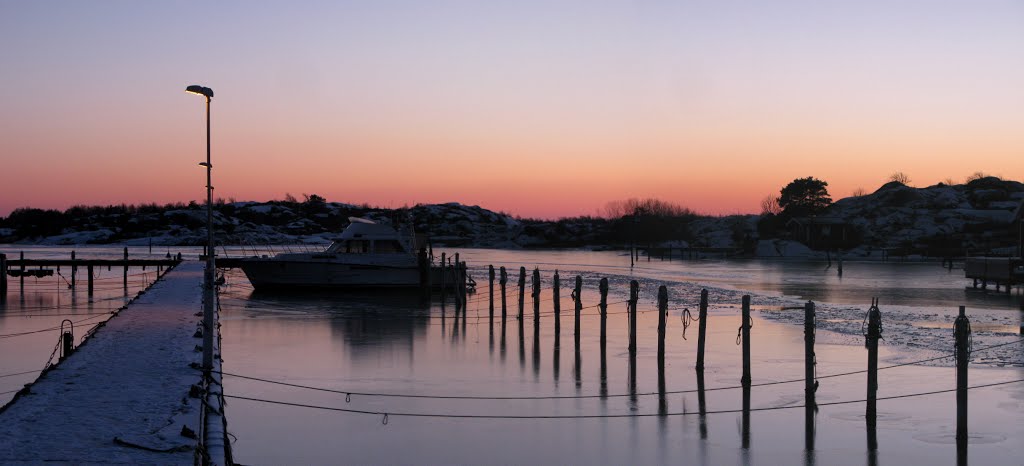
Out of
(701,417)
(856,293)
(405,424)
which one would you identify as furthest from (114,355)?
(856,293)

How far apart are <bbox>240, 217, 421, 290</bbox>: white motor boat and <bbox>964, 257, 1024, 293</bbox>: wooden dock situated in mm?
27362

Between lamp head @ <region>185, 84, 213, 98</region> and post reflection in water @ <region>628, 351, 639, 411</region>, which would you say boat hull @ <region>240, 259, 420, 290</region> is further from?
lamp head @ <region>185, 84, 213, 98</region>

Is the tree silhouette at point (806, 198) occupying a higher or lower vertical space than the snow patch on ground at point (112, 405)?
higher

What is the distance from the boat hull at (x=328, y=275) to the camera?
143ft

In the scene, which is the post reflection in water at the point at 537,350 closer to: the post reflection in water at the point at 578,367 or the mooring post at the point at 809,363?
the post reflection in water at the point at 578,367

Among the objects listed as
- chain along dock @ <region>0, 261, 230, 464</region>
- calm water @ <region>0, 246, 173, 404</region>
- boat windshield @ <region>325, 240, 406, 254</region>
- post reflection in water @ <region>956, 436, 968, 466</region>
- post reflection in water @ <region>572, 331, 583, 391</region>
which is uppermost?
boat windshield @ <region>325, 240, 406, 254</region>

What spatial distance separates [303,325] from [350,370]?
9.78 meters

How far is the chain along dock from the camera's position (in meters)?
9.75

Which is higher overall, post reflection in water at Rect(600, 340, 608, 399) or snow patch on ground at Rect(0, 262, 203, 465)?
snow patch on ground at Rect(0, 262, 203, 465)

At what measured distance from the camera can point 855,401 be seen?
16484 mm

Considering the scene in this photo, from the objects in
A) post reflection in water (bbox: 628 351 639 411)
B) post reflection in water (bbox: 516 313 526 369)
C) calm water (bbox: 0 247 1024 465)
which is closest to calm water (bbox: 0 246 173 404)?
calm water (bbox: 0 247 1024 465)

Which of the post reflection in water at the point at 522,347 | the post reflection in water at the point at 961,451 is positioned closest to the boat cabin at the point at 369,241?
the post reflection in water at the point at 522,347

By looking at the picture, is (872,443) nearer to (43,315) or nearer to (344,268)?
(43,315)

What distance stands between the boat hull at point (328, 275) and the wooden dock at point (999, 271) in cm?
2736
